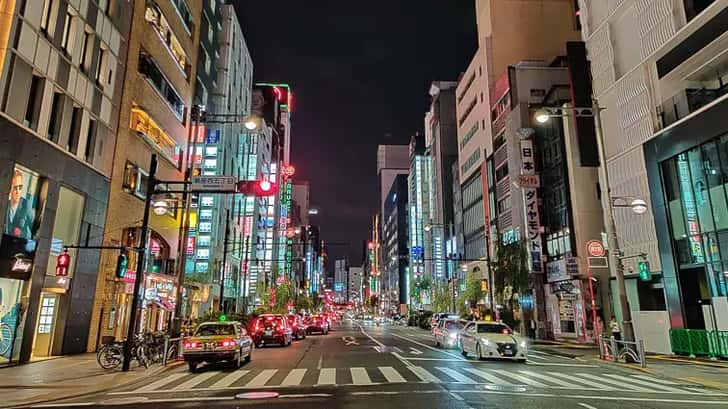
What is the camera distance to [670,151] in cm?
2509

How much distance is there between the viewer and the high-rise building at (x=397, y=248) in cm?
14262

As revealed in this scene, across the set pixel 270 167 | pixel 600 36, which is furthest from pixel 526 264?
pixel 270 167

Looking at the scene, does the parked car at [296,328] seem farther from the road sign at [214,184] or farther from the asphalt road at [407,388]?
the road sign at [214,184]

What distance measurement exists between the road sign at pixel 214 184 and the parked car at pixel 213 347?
5.46m

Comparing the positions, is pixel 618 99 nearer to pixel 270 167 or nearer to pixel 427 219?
pixel 270 167

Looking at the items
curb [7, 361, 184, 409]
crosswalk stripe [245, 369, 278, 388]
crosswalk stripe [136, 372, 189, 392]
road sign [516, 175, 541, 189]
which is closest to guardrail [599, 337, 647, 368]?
crosswalk stripe [245, 369, 278, 388]

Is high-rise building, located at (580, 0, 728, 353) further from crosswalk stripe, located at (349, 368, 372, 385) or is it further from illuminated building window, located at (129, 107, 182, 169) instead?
illuminated building window, located at (129, 107, 182, 169)

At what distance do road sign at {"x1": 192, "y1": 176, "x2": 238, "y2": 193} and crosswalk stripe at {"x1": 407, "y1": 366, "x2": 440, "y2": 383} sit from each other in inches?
339

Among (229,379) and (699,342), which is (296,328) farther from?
(699,342)

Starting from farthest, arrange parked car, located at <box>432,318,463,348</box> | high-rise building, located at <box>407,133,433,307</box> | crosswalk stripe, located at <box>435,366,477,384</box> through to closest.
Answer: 1. high-rise building, located at <box>407,133,433,307</box>
2. parked car, located at <box>432,318,463,348</box>
3. crosswalk stripe, located at <box>435,366,477,384</box>

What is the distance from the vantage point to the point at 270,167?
87.9 meters

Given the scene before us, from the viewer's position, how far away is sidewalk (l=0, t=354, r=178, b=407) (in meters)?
11.8

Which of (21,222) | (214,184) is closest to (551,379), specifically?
(214,184)

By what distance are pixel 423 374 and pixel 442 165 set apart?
79.2 meters
